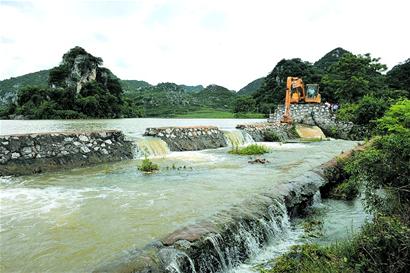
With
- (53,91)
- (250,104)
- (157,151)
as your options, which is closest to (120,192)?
(157,151)

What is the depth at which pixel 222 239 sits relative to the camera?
4602 millimetres

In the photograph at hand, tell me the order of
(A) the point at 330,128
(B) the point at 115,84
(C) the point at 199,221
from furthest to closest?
(B) the point at 115,84 < (A) the point at 330,128 < (C) the point at 199,221

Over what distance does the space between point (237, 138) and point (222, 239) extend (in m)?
13.8

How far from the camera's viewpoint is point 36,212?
5.67 m

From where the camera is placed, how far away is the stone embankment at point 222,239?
3712mm

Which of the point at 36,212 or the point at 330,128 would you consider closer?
the point at 36,212

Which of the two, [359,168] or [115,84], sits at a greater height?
[115,84]

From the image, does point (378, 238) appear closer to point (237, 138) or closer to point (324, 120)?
point (237, 138)

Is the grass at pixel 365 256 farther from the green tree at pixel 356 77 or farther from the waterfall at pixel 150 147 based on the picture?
the green tree at pixel 356 77

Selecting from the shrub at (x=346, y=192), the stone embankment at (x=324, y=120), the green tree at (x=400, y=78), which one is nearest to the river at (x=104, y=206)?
the shrub at (x=346, y=192)

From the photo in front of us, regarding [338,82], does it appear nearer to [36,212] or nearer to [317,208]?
[317,208]

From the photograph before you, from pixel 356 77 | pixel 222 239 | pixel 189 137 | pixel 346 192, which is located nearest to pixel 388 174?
pixel 346 192

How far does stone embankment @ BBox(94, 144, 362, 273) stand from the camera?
3.71 meters

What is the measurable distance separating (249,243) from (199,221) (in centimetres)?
85
